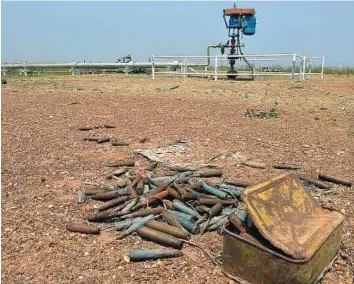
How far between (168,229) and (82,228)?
0.95 m

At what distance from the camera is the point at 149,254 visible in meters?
3.67

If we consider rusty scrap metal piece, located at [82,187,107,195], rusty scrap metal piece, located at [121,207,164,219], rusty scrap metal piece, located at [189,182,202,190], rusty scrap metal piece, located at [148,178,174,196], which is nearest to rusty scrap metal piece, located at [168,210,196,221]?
rusty scrap metal piece, located at [121,207,164,219]

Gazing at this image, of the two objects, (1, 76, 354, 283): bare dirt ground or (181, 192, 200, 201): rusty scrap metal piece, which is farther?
(181, 192, 200, 201): rusty scrap metal piece

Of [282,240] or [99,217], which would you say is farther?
Result: [99,217]

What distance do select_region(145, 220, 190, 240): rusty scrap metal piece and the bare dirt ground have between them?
0.64 ft

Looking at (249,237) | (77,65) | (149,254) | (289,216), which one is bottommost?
(149,254)

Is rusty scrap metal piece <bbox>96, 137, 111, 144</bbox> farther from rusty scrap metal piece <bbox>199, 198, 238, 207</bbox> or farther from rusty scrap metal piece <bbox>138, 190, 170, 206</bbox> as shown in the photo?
rusty scrap metal piece <bbox>199, 198, 238, 207</bbox>

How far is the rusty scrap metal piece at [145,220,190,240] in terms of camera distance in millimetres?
3969

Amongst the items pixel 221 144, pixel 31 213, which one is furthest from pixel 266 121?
pixel 31 213

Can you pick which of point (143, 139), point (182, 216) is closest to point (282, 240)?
point (182, 216)

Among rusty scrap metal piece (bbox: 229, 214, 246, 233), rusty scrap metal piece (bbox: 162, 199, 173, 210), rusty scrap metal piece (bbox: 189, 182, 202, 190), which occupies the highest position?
rusty scrap metal piece (bbox: 229, 214, 246, 233)

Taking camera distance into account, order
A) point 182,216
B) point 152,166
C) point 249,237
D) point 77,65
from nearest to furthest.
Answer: point 249,237 → point 182,216 → point 152,166 → point 77,65

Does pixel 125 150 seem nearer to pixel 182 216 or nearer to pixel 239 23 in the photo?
pixel 182 216

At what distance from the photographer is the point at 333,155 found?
689cm
